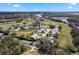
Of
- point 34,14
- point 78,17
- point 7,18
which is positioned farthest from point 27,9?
point 78,17

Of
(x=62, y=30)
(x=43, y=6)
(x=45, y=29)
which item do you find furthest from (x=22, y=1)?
(x=62, y=30)

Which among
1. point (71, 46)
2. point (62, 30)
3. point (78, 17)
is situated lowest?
point (71, 46)

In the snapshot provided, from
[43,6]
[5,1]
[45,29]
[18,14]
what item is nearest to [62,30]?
[45,29]

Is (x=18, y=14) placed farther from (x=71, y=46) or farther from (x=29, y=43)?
(x=71, y=46)

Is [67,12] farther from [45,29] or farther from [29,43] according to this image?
[29,43]

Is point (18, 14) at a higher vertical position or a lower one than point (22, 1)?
lower

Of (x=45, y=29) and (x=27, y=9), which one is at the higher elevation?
(x=27, y=9)

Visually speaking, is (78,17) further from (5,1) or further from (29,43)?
(5,1)
